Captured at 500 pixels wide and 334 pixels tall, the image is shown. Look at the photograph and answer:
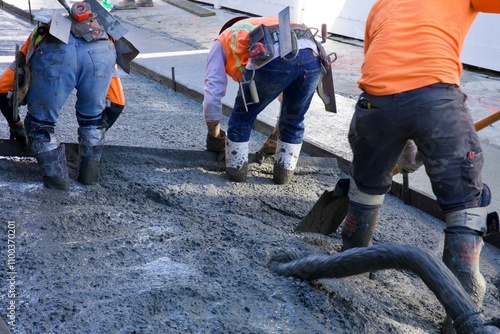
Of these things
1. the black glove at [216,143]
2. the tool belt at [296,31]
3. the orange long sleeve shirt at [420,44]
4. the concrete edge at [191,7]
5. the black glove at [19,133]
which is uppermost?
the orange long sleeve shirt at [420,44]

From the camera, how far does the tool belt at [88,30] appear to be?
3.82 metres

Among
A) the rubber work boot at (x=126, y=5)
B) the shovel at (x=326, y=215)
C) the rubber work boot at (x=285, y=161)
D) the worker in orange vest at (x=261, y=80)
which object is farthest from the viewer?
the rubber work boot at (x=126, y=5)

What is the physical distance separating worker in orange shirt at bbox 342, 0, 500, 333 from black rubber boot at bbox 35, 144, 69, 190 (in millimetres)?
1823

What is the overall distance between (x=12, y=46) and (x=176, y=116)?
327 cm

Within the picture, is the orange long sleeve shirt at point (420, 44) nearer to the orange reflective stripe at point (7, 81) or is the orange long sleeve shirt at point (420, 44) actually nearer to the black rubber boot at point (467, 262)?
the black rubber boot at point (467, 262)

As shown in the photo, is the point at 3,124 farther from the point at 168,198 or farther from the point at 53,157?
the point at 168,198

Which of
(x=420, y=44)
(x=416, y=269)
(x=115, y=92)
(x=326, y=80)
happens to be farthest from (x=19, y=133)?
(x=416, y=269)

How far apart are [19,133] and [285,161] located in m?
1.67

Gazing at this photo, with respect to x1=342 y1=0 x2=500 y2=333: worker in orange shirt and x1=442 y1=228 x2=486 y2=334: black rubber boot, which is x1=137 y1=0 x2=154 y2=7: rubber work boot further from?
x1=442 y1=228 x2=486 y2=334: black rubber boot

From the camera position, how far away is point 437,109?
2.78 metres


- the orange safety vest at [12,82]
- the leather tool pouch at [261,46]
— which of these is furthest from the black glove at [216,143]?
the leather tool pouch at [261,46]

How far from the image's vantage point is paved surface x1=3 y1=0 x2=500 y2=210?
526 centimetres

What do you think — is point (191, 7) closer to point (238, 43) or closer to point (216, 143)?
point (216, 143)

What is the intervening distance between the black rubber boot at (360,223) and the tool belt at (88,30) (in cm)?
173
